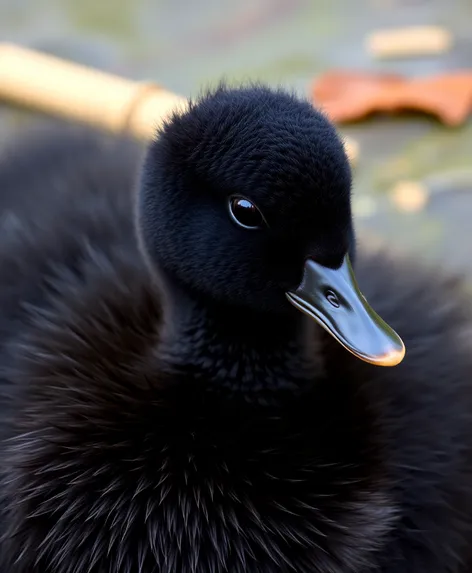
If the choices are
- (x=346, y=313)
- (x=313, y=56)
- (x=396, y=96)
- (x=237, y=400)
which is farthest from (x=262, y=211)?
(x=313, y=56)

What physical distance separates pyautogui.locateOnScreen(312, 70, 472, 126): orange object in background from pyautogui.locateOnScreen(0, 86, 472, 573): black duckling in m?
1.13

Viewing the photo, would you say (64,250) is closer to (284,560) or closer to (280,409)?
(280,409)

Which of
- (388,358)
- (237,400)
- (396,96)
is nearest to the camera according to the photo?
(388,358)

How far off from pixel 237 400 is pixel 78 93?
1349 mm

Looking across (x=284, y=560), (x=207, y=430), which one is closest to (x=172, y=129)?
(x=207, y=430)

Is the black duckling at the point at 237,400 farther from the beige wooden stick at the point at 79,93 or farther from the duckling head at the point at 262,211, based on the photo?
the beige wooden stick at the point at 79,93

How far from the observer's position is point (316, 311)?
3.39 feet

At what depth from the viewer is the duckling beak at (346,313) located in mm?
996

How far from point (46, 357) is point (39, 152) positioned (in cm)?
61

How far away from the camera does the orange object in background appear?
2242mm

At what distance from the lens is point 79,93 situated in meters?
2.27

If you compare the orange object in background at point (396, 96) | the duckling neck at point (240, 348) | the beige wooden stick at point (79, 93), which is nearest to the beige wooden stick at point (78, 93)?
the beige wooden stick at point (79, 93)

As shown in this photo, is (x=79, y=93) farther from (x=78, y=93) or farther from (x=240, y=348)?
(x=240, y=348)

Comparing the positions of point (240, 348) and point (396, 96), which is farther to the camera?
point (396, 96)
